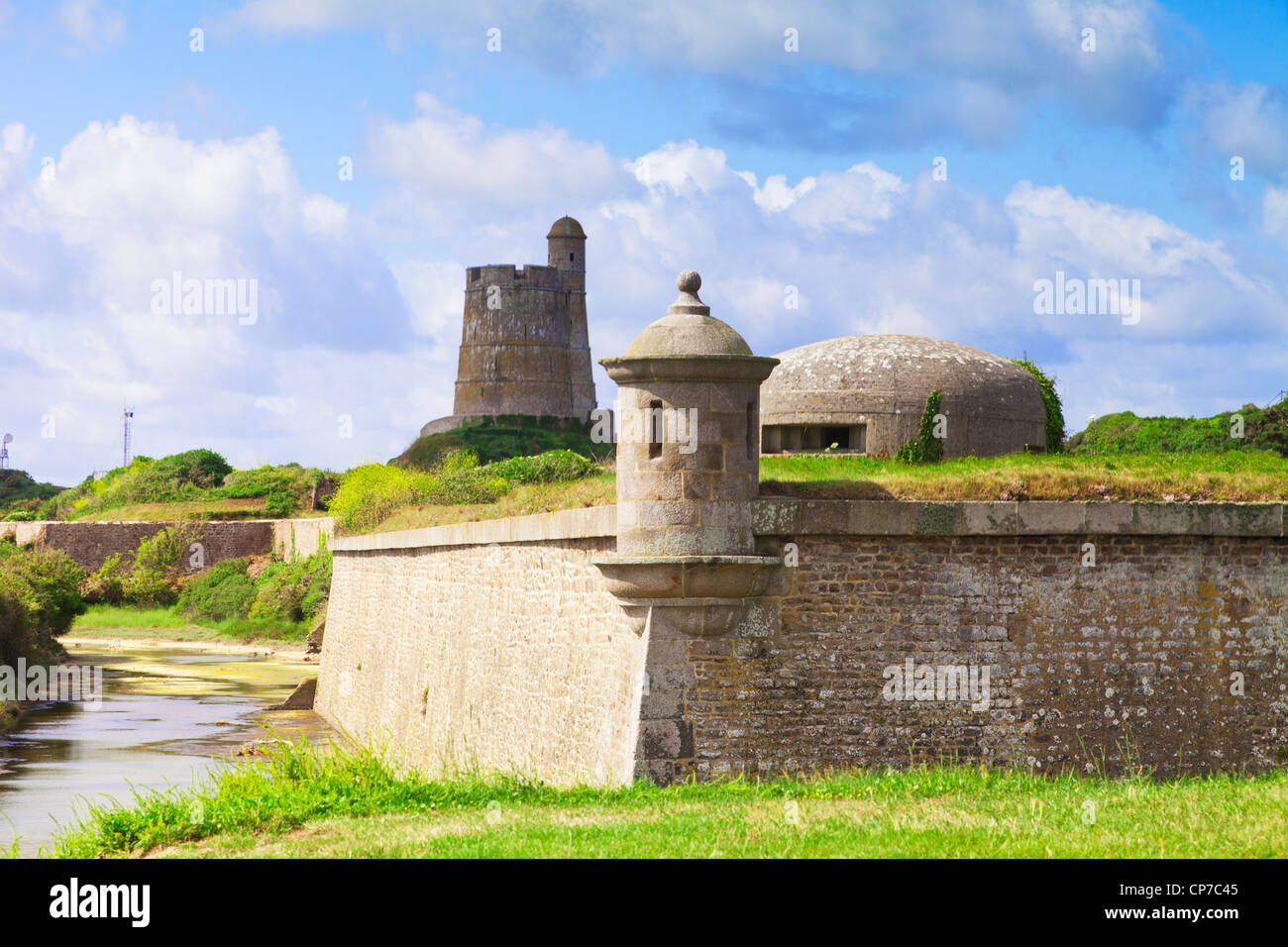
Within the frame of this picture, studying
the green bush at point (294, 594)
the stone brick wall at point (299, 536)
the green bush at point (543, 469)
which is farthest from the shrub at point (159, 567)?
the green bush at point (543, 469)

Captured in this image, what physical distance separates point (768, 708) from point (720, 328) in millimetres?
3326

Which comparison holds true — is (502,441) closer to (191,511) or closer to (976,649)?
(191,511)

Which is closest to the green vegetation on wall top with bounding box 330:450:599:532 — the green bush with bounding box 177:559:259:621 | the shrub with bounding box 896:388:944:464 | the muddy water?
the muddy water

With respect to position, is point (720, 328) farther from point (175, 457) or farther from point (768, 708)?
point (175, 457)

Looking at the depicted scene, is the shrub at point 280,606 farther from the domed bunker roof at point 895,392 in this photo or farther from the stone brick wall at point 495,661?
the domed bunker roof at point 895,392

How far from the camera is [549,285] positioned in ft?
240

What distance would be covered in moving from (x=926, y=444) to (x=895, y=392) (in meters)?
0.74

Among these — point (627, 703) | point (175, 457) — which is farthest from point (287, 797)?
point (175, 457)

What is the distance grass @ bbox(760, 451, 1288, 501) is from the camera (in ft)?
41.6

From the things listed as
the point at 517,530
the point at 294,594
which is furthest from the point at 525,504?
the point at 294,594

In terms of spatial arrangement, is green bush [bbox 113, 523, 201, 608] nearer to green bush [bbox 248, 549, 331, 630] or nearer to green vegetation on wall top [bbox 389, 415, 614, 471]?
green bush [bbox 248, 549, 331, 630]

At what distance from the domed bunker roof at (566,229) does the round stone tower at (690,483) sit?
64.7 meters

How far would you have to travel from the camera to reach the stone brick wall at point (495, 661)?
13.2 metres

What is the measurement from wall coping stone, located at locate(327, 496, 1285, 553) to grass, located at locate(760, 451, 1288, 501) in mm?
287
